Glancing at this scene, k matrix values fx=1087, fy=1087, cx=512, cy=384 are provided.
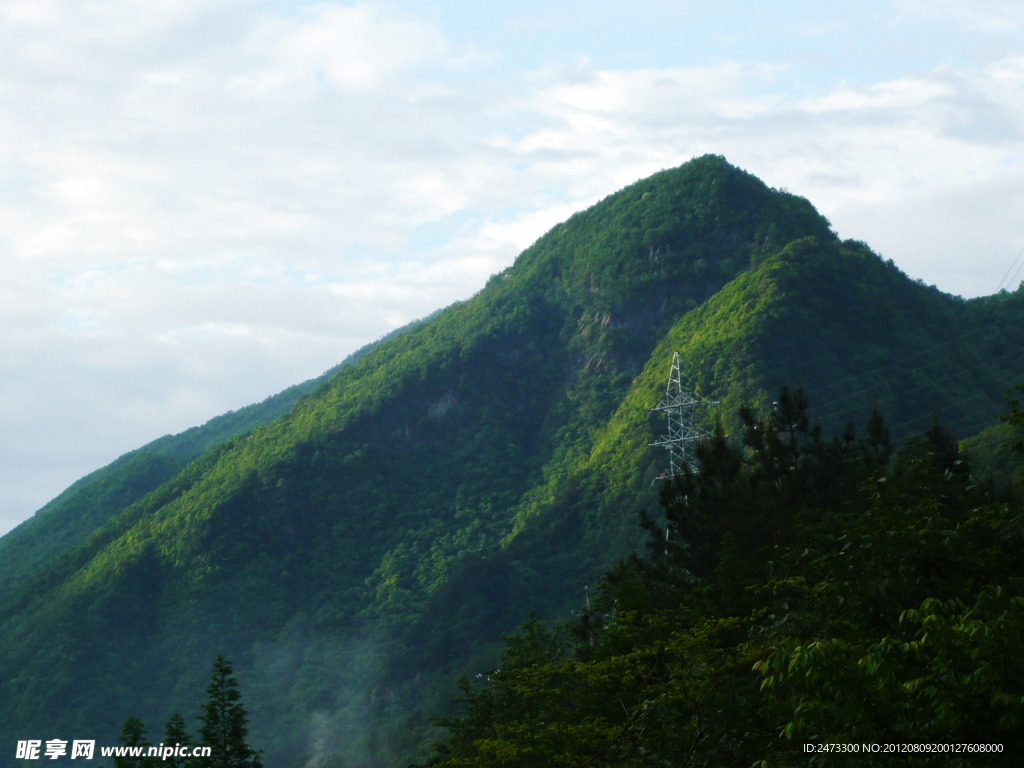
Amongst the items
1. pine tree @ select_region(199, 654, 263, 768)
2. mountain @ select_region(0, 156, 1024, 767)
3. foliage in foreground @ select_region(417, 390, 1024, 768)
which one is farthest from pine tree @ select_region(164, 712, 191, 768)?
mountain @ select_region(0, 156, 1024, 767)

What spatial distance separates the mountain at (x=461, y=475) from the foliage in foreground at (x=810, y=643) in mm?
45377

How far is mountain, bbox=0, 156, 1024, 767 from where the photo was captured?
100000mm

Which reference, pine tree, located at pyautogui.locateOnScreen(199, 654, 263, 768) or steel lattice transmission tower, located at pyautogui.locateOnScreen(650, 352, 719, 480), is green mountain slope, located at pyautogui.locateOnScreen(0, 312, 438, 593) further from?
pine tree, located at pyautogui.locateOnScreen(199, 654, 263, 768)

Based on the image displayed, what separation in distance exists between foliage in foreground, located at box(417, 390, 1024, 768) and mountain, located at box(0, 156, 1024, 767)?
149ft

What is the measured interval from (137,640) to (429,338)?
62.7 metres

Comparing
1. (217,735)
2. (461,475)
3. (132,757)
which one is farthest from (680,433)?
(461,475)

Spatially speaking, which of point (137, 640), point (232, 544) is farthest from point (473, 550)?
point (137, 640)

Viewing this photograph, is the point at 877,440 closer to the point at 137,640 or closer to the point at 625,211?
the point at 137,640

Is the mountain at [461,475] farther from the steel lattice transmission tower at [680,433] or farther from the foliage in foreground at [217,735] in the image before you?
the foliage in foreground at [217,735]

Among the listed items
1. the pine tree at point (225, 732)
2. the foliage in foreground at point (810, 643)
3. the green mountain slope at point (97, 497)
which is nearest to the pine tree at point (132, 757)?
the pine tree at point (225, 732)

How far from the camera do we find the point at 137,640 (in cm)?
11431

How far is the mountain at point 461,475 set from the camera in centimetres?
10000

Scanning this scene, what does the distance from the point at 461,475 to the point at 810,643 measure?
409ft

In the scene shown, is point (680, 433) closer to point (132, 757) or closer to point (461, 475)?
point (132, 757)
